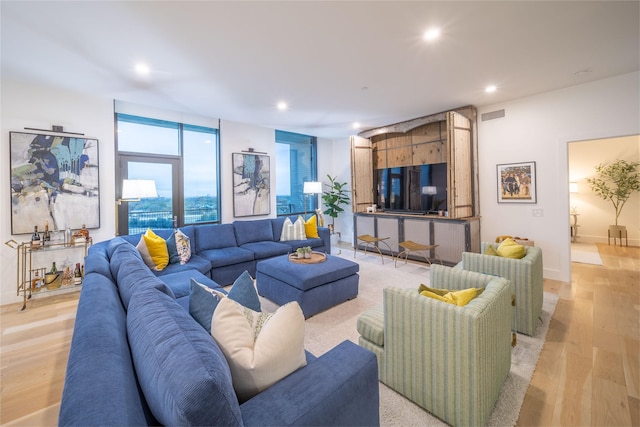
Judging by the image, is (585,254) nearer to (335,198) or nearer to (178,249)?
(335,198)

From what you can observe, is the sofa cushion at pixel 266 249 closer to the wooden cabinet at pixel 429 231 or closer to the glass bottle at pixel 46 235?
the wooden cabinet at pixel 429 231

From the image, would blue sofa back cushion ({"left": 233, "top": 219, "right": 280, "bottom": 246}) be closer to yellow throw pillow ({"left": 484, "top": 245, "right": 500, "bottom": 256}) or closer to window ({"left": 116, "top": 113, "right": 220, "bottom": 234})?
window ({"left": 116, "top": 113, "right": 220, "bottom": 234})

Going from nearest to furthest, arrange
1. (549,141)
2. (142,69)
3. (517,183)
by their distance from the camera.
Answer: (142,69) → (549,141) → (517,183)

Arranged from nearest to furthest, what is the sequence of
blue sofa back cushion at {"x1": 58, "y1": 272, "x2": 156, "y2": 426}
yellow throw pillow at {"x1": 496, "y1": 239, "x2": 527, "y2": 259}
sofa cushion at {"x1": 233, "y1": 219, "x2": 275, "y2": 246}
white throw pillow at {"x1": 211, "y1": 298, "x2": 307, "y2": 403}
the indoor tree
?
blue sofa back cushion at {"x1": 58, "y1": 272, "x2": 156, "y2": 426}, white throw pillow at {"x1": 211, "y1": 298, "x2": 307, "y2": 403}, yellow throw pillow at {"x1": 496, "y1": 239, "x2": 527, "y2": 259}, sofa cushion at {"x1": 233, "y1": 219, "x2": 275, "y2": 246}, the indoor tree

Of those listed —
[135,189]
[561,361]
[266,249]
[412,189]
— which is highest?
[412,189]

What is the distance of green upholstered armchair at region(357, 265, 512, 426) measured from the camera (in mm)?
1460

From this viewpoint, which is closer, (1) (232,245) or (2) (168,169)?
(1) (232,245)

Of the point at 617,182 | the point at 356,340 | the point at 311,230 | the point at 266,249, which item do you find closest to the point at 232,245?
the point at 266,249

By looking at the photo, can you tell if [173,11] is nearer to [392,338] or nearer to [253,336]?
[253,336]

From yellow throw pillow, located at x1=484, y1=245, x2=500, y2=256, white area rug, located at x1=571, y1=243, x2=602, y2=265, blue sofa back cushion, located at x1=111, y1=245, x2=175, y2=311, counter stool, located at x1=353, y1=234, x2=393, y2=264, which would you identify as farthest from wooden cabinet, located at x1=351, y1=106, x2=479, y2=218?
blue sofa back cushion, located at x1=111, y1=245, x2=175, y2=311

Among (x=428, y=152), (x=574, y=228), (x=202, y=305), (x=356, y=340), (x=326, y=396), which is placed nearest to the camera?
(x=326, y=396)

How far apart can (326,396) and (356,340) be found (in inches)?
60.8

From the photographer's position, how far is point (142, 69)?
311 centimetres

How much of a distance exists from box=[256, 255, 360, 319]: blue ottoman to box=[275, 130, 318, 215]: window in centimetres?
325
